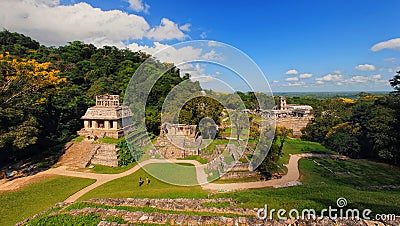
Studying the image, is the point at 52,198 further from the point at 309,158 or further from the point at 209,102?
the point at 309,158

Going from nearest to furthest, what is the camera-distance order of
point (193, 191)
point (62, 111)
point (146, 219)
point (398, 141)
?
point (146, 219)
point (193, 191)
point (398, 141)
point (62, 111)

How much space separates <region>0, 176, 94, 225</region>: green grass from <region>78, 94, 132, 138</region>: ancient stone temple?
944 cm

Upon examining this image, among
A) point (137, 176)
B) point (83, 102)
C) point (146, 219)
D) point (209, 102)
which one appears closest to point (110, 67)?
point (83, 102)

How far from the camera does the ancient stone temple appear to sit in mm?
26406

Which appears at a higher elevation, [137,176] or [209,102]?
[209,102]

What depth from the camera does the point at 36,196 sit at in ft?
46.4

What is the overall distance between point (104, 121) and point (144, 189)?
1607cm

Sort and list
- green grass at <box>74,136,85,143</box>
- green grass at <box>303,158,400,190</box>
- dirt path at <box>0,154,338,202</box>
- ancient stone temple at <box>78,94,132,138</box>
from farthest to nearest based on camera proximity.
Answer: ancient stone temple at <box>78,94,132,138</box> → green grass at <box>74,136,85,143</box> → green grass at <box>303,158,400,190</box> → dirt path at <box>0,154,338,202</box>

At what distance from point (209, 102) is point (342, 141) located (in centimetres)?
1950

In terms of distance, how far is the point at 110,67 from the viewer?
46406 millimetres

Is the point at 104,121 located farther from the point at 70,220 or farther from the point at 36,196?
the point at 70,220

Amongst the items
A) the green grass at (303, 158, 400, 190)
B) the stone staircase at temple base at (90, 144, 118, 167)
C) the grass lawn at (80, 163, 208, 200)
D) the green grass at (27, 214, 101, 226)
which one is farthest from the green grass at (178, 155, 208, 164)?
the green grass at (27, 214, 101, 226)

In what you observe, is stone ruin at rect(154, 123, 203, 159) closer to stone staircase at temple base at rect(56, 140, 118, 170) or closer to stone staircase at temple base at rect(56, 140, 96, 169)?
stone staircase at temple base at rect(56, 140, 118, 170)

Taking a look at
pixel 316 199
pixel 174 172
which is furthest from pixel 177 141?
pixel 316 199
